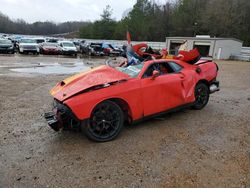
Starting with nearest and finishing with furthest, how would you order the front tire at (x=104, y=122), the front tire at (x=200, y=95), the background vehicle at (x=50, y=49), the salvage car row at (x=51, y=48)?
1. the front tire at (x=104, y=122)
2. the front tire at (x=200, y=95)
3. the salvage car row at (x=51, y=48)
4. the background vehicle at (x=50, y=49)

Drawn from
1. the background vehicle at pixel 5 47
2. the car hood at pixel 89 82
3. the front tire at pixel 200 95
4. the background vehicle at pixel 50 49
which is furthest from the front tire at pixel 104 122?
the background vehicle at pixel 50 49

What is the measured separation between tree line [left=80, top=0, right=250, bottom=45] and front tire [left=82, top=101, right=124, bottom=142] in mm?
41835

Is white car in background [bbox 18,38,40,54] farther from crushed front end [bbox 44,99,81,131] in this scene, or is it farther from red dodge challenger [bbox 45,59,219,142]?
crushed front end [bbox 44,99,81,131]

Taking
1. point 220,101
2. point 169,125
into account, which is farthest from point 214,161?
point 220,101

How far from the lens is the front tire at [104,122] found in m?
3.96

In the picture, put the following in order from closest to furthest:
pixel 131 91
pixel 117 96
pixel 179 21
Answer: pixel 117 96, pixel 131 91, pixel 179 21

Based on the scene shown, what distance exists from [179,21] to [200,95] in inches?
1930

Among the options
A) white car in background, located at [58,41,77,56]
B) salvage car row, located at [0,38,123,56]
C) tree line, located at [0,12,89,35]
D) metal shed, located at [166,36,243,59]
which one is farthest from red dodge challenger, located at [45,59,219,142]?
tree line, located at [0,12,89,35]

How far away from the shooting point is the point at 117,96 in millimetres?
4105

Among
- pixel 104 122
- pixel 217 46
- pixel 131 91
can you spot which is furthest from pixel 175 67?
pixel 217 46

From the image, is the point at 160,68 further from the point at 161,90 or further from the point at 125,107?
the point at 125,107

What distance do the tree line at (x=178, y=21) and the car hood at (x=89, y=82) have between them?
140 ft

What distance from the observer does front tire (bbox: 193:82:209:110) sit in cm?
585

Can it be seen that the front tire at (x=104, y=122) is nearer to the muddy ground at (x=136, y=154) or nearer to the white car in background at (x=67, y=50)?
the muddy ground at (x=136, y=154)
